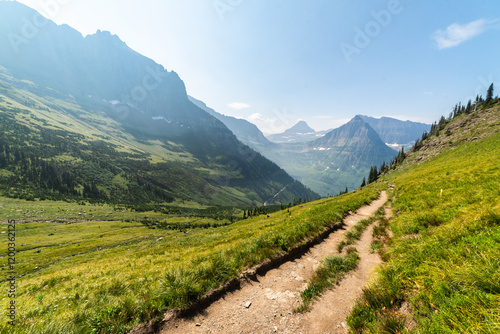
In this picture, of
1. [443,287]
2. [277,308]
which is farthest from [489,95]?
[277,308]

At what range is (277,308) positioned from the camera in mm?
6617

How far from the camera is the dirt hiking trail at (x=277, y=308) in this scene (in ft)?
19.1

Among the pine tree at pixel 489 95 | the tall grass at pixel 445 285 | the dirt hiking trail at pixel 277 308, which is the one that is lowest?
the dirt hiking trail at pixel 277 308

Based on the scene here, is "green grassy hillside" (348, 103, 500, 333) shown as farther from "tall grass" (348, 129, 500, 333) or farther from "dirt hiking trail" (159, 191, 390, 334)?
"dirt hiking trail" (159, 191, 390, 334)

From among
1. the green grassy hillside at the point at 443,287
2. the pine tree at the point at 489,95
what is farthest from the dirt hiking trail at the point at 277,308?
the pine tree at the point at 489,95

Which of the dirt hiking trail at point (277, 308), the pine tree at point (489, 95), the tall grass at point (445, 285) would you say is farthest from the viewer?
the pine tree at point (489, 95)

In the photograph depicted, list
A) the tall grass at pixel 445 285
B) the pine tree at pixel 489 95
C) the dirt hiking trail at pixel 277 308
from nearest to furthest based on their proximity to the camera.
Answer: the tall grass at pixel 445 285 → the dirt hiking trail at pixel 277 308 → the pine tree at pixel 489 95

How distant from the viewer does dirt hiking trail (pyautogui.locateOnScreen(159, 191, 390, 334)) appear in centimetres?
582

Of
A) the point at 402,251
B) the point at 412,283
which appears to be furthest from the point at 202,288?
the point at 402,251

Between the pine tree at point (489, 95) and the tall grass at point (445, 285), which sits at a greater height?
the pine tree at point (489, 95)

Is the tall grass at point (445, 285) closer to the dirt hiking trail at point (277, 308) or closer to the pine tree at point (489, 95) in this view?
the dirt hiking trail at point (277, 308)

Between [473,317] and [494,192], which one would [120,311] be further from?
[494,192]

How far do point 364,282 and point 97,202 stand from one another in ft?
827

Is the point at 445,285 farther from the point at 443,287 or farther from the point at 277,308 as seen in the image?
the point at 277,308
